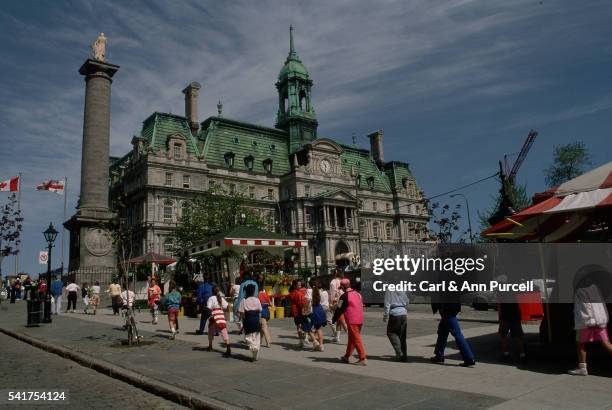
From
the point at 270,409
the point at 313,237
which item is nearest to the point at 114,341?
the point at 270,409

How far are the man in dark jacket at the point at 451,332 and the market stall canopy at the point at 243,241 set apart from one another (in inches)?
551

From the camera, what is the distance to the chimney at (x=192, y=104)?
72.5 metres

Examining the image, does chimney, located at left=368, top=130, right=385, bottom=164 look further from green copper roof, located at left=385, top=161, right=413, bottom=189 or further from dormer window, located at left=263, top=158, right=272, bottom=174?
dormer window, located at left=263, top=158, right=272, bottom=174

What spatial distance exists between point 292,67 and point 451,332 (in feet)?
264

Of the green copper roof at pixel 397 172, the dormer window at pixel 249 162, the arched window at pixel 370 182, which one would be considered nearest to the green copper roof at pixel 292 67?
the dormer window at pixel 249 162

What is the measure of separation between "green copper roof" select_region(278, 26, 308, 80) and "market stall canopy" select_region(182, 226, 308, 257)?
6382cm

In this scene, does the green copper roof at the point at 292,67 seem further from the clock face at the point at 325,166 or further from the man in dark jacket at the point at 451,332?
the man in dark jacket at the point at 451,332

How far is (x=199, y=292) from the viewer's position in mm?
15156

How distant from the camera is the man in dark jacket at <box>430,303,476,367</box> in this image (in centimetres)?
912

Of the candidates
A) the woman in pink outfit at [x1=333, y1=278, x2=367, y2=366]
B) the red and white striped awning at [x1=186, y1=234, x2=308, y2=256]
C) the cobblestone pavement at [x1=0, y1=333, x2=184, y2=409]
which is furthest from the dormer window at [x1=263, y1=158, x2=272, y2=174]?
the woman in pink outfit at [x1=333, y1=278, x2=367, y2=366]

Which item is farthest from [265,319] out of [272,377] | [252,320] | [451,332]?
[451,332]

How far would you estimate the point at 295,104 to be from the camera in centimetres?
8312

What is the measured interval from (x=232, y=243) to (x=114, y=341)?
28.0 feet

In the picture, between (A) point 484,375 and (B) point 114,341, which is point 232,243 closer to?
(B) point 114,341
